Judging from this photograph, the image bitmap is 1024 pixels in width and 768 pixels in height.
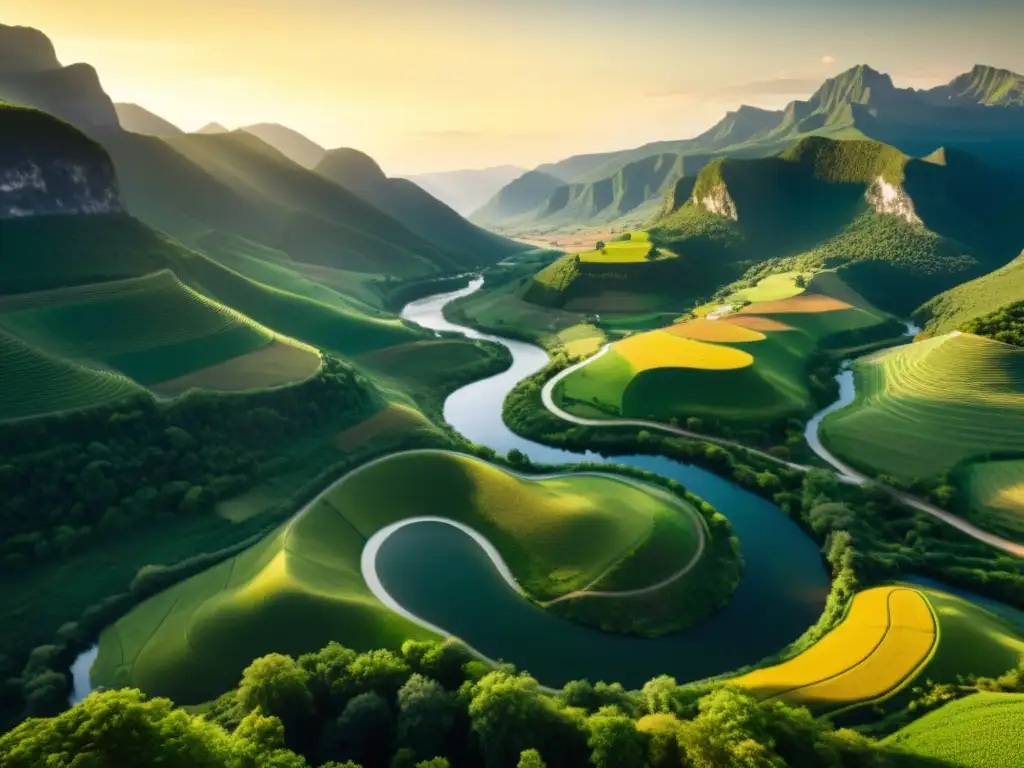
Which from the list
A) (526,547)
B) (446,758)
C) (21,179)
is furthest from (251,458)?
(21,179)

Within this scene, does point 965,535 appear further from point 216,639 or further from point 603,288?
point 603,288

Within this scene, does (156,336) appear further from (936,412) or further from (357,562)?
(936,412)

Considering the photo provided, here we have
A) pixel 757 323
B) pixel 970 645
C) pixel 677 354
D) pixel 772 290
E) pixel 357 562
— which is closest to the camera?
pixel 970 645

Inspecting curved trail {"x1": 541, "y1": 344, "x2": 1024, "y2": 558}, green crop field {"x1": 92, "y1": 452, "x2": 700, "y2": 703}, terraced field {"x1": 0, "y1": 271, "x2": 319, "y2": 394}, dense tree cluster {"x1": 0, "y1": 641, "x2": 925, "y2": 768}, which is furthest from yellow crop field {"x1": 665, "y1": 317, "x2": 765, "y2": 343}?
dense tree cluster {"x1": 0, "y1": 641, "x2": 925, "y2": 768}

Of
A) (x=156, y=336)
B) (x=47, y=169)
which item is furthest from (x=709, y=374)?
(x=47, y=169)

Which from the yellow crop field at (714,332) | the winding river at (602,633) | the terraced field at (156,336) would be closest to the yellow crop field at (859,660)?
the winding river at (602,633)
